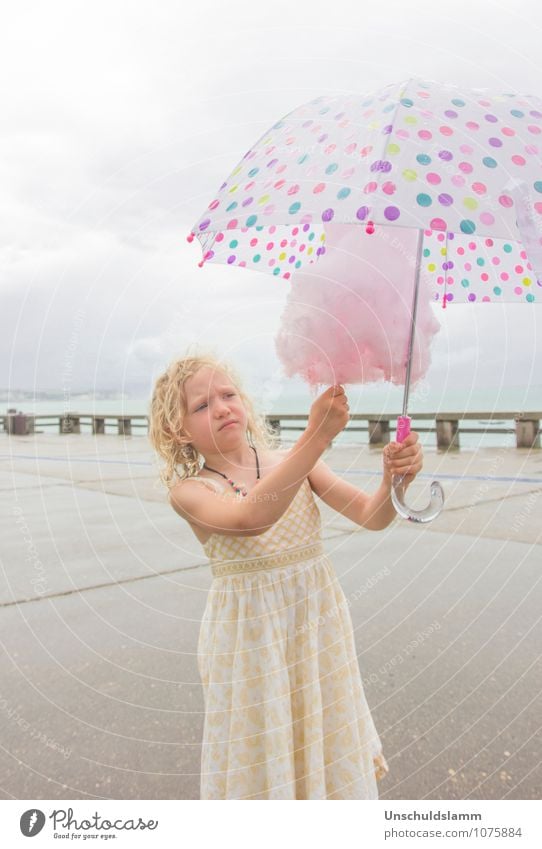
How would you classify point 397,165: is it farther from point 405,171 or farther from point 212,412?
point 212,412

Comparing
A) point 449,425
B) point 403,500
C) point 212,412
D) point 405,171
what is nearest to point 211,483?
point 212,412

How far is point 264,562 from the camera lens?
185 centimetres

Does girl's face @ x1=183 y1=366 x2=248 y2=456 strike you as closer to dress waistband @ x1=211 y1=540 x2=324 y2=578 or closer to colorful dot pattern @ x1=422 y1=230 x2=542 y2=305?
dress waistband @ x1=211 y1=540 x2=324 y2=578

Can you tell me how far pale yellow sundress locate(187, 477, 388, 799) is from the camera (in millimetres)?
1740

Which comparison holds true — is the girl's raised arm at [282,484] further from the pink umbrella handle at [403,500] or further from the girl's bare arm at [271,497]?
the pink umbrella handle at [403,500]

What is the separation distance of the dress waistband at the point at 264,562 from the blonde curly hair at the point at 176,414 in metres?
0.29

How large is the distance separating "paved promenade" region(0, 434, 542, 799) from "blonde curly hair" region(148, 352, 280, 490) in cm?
90

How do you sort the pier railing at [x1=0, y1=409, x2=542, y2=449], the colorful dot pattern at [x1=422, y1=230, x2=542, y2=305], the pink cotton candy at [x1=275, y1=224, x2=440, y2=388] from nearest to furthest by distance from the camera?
the pink cotton candy at [x1=275, y1=224, x2=440, y2=388]
the colorful dot pattern at [x1=422, y1=230, x2=542, y2=305]
the pier railing at [x1=0, y1=409, x2=542, y2=449]

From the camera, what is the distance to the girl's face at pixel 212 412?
1.88m

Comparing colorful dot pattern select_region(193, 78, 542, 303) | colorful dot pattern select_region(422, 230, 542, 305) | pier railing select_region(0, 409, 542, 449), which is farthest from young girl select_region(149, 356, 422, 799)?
pier railing select_region(0, 409, 542, 449)

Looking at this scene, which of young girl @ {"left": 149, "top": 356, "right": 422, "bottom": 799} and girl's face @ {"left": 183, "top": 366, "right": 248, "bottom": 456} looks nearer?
young girl @ {"left": 149, "top": 356, "right": 422, "bottom": 799}

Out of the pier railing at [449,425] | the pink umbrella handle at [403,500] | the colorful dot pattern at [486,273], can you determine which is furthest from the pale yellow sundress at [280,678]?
the pier railing at [449,425]

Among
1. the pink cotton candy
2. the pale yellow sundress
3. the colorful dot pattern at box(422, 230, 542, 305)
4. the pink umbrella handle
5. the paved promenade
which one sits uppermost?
the colorful dot pattern at box(422, 230, 542, 305)

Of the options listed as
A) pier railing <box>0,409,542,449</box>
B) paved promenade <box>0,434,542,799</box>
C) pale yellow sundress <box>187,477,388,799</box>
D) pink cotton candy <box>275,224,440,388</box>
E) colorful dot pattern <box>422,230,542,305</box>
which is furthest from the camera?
pier railing <box>0,409,542,449</box>
